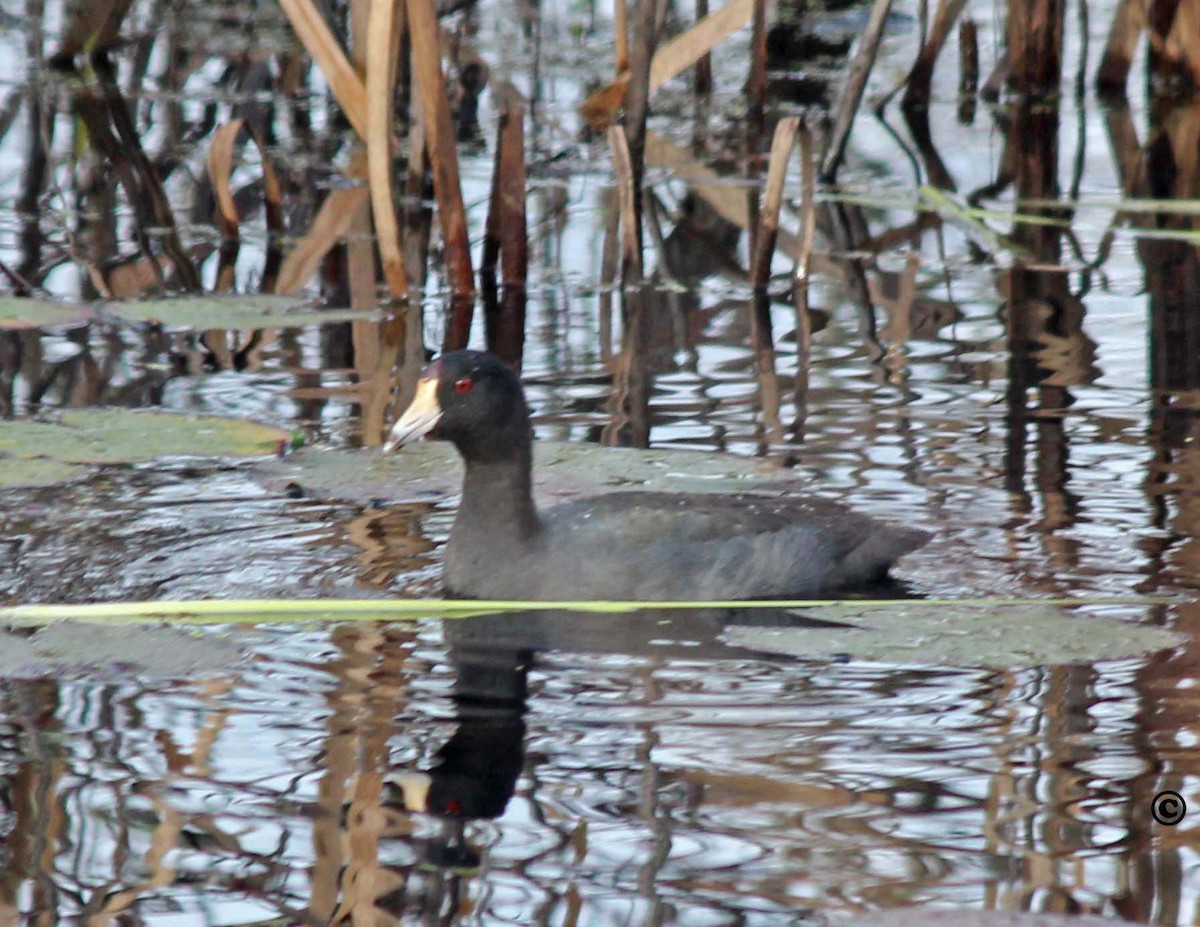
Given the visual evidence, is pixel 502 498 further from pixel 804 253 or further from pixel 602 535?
pixel 804 253

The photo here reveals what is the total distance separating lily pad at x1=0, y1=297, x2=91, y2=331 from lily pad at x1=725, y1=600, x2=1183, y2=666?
3484 millimetres

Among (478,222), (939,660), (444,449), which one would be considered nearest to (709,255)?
(478,222)

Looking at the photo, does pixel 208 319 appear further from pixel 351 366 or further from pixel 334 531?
pixel 334 531

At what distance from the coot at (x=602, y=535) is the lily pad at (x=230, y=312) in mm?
2347

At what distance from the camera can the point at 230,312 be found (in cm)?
722

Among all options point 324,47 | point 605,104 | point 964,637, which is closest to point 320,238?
point 324,47

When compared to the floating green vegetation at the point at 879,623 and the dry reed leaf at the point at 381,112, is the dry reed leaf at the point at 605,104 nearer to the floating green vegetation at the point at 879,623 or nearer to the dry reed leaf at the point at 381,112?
the dry reed leaf at the point at 381,112

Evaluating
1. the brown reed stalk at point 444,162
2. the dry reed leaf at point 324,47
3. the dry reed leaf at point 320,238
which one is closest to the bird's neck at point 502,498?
the brown reed stalk at point 444,162

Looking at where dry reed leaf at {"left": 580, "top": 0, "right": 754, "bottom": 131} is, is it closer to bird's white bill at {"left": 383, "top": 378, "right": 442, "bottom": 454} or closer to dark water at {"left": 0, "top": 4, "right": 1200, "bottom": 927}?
dark water at {"left": 0, "top": 4, "right": 1200, "bottom": 927}

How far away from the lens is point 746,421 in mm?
6156

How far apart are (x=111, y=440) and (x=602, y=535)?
153 centimetres

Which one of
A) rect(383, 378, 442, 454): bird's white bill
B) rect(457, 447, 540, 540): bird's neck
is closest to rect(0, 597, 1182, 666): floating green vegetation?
rect(457, 447, 540, 540): bird's neck

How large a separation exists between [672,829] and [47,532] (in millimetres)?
2235

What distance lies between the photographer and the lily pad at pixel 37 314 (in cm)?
701
